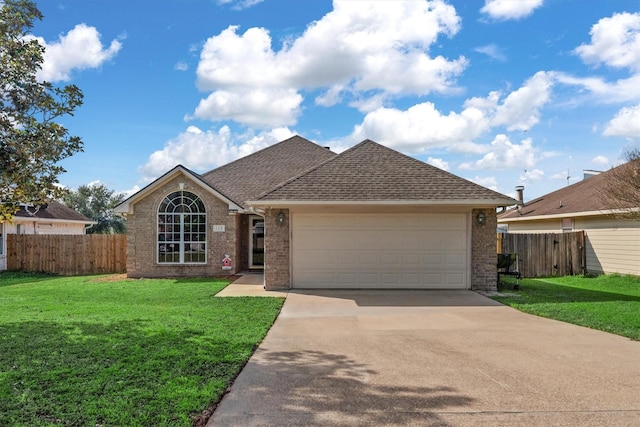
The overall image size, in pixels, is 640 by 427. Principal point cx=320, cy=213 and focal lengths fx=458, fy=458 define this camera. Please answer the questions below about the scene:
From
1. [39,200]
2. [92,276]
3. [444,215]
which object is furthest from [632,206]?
[92,276]

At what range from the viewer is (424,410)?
4230 mm

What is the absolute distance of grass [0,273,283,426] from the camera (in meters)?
4.12

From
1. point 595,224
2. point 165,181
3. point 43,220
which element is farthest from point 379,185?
point 43,220

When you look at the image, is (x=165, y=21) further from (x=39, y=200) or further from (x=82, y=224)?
(x=82, y=224)

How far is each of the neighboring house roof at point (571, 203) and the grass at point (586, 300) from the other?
2.58m

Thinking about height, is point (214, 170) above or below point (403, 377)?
above

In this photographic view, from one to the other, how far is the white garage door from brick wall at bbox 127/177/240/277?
4.59 metres

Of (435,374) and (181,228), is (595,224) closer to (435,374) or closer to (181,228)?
(435,374)

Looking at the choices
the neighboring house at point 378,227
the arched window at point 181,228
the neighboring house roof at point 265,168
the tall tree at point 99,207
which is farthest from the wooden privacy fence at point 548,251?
the tall tree at point 99,207

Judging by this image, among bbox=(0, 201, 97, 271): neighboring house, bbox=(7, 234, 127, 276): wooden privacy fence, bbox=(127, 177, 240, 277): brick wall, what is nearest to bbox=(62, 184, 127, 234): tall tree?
bbox=(0, 201, 97, 271): neighboring house

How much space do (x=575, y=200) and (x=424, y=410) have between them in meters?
18.3

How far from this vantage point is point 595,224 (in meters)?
16.9

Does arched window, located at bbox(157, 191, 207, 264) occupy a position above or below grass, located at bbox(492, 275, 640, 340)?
above

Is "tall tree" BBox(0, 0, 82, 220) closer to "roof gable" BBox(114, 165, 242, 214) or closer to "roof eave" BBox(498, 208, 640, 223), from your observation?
"roof gable" BBox(114, 165, 242, 214)
